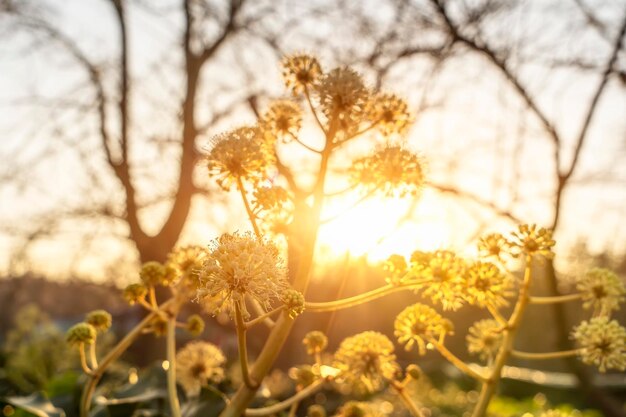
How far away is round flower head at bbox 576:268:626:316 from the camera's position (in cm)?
111

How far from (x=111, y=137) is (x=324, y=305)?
4564 mm

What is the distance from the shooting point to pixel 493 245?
100cm

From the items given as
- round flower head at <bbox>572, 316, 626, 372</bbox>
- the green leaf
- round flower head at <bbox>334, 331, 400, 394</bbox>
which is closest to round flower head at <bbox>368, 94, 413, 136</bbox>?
round flower head at <bbox>334, 331, 400, 394</bbox>

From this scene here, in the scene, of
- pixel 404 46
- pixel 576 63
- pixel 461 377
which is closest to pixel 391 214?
pixel 404 46

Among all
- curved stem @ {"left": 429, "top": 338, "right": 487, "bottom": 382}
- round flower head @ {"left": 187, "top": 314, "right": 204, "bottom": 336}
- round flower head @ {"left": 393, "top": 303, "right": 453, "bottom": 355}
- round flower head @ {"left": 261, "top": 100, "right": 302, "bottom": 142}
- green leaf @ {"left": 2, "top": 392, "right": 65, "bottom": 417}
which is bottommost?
green leaf @ {"left": 2, "top": 392, "right": 65, "bottom": 417}

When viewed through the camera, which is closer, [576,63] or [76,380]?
[76,380]

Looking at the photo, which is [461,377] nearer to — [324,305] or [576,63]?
[576,63]

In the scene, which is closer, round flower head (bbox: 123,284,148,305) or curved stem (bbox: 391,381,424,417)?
curved stem (bbox: 391,381,424,417)

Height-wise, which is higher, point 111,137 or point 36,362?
point 111,137

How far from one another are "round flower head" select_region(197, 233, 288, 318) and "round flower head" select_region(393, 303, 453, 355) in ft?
1.19

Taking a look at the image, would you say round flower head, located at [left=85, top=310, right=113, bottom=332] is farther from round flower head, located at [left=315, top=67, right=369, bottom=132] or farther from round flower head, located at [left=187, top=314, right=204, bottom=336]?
round flower head, located at [left=315, top=67, right=369, bottom=132]

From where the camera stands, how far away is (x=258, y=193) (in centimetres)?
95

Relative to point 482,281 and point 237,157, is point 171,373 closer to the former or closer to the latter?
point 237,157

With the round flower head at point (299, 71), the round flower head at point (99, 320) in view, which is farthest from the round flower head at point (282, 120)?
the round flower head at point (99, 320)
